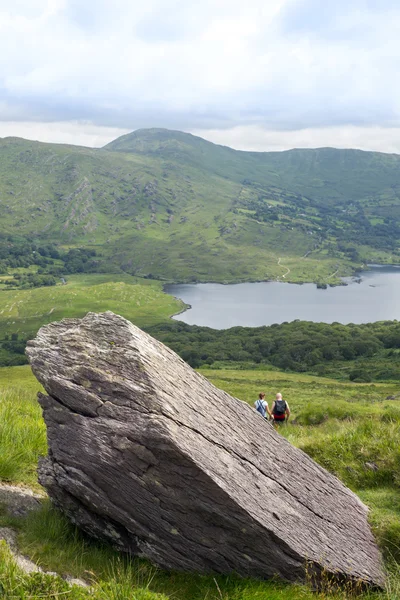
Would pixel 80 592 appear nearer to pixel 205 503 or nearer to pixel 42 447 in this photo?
pixel 205 503

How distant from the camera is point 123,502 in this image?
9.34 m

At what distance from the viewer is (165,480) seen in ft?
29.7

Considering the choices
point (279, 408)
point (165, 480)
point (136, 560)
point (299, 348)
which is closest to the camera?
point (165, 480)

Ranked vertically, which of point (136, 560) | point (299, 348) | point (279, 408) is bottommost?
point (299, 348)

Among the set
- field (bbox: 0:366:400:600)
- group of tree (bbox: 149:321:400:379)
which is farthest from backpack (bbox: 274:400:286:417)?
group of tree (bbox: 149:321:400:379)

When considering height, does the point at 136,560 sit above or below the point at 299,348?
above

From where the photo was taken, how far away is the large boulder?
9.08 m

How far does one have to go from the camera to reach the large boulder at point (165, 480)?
9078 mm

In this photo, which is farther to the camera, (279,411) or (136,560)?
(279,411)

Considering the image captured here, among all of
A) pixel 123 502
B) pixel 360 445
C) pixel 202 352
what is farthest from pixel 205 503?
pixel 202 352

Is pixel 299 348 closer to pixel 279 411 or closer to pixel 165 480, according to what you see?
pixel 279 411

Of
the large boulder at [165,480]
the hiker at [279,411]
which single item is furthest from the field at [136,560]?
the hiker at [279,411]

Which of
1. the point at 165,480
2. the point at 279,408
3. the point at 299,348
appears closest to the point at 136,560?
the point at 165,480

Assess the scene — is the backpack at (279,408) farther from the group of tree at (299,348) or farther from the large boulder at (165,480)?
the group of tree at (299,348)
